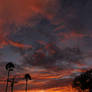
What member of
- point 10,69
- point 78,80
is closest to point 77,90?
point 78,80

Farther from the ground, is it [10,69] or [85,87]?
[10,69]

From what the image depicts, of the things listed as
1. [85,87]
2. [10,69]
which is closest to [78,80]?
[85,87]

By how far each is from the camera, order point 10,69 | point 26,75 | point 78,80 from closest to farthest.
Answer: point 78,80 < point 10,69 < point 26,75

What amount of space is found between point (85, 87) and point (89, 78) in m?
3.93

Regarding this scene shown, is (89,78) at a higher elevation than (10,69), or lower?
lower

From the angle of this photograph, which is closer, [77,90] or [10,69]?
[77,90]

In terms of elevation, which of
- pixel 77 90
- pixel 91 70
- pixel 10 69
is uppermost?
pixel 10 69

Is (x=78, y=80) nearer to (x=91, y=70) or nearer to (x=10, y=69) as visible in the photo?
(x=91, y=70)

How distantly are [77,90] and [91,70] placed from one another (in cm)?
1233

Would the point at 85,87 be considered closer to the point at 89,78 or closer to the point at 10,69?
the point at 89,78

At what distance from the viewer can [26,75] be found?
338 feet

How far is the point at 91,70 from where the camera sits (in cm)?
6606

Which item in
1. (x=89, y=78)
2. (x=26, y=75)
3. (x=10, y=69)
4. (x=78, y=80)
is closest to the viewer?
→ (x=89, y=78)

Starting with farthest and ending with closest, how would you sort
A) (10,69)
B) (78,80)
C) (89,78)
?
(10,69) < (78,80) < (89,78)
